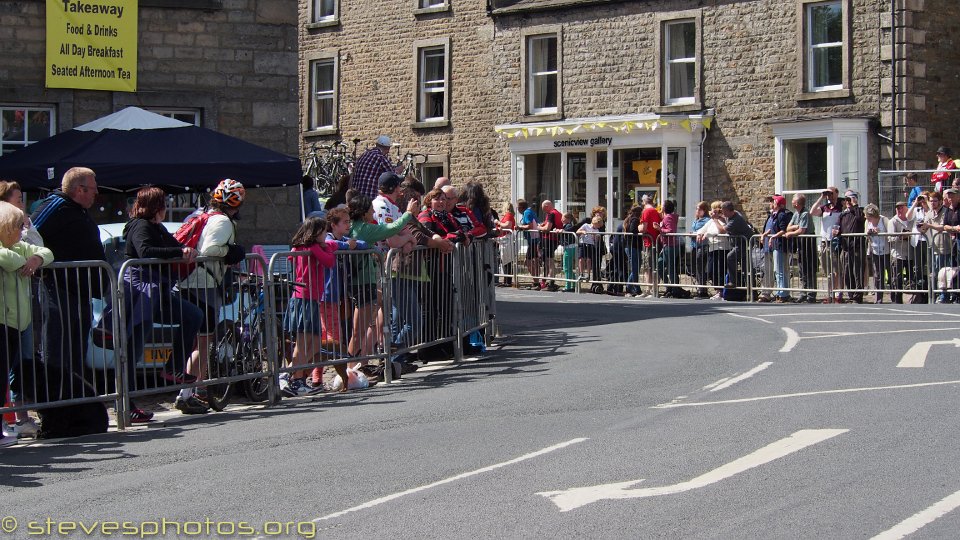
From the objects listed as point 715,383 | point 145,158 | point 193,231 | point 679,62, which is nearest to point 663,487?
point 715,383

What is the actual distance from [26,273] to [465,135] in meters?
28.9

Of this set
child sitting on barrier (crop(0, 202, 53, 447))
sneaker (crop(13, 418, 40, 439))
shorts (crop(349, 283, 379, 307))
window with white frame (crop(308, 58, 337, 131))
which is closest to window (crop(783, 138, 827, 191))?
window with white frame (crop(308, 58, 337, 131))

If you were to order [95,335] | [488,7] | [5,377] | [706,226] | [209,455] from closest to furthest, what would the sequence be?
1. [209,455]
2. [5,377]
3. [95,335]
4. [706,226]
5. [488,7]

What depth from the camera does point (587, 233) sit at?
86.9 ft

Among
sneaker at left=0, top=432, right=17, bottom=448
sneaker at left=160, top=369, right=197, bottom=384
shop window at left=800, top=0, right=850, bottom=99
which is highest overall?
shop window at left=800, top=0, right=850, bottom=99

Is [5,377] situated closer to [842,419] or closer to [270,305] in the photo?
[270,305]

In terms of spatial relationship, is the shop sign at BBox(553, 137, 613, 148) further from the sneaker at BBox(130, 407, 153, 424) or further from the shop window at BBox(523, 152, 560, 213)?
the sneaker at BBox(130, 407, 153, 424)

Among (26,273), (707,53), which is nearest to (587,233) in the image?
(707,53)

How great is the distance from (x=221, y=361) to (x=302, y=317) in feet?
3.39

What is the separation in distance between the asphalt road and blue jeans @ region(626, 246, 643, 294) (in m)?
11.5

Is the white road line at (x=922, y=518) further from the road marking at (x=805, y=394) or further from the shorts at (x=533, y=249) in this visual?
the shorts at (x=533, y=249)

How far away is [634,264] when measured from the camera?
2573 cm

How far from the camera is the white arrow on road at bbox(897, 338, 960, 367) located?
13078 mm

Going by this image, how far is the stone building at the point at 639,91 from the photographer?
30.1 metres
